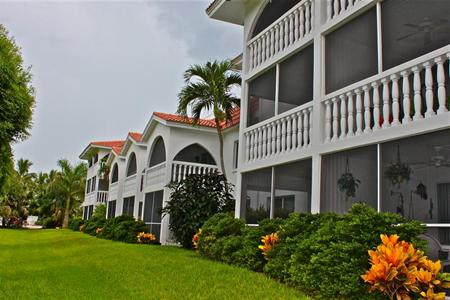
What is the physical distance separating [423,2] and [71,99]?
2152cm

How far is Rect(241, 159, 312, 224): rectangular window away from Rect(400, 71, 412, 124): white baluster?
9.21 ft

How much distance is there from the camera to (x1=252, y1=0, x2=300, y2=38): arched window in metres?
11.4

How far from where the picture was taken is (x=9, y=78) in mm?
9289

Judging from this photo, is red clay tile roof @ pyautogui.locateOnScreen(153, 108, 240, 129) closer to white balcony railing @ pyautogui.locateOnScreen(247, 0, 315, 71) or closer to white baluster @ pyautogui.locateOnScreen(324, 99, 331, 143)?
white balcony railing @ pyautogui.locateOnScreen(247, 0, 315, 71)

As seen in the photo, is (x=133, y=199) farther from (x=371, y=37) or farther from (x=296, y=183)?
(x=371, y=37)

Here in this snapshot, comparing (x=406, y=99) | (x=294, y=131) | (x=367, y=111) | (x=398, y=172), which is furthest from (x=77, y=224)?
(x=406, y=99)

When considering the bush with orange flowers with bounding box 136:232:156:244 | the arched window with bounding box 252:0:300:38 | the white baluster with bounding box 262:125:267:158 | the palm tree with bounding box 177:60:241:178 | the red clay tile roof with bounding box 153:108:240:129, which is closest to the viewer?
the white baluster with bounding box 262:125:267:158

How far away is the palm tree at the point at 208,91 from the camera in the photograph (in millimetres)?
16344

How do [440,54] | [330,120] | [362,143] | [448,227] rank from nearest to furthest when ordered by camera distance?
[448,227], [440,54], [362,143], [330,120]

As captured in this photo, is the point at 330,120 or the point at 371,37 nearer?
the point at 371,37

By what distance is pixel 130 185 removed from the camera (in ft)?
89.7

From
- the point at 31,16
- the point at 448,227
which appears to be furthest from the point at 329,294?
the point at 31,16

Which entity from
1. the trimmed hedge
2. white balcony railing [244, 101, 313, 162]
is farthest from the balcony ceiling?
the trimmed hedge

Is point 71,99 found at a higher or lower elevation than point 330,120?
higher
